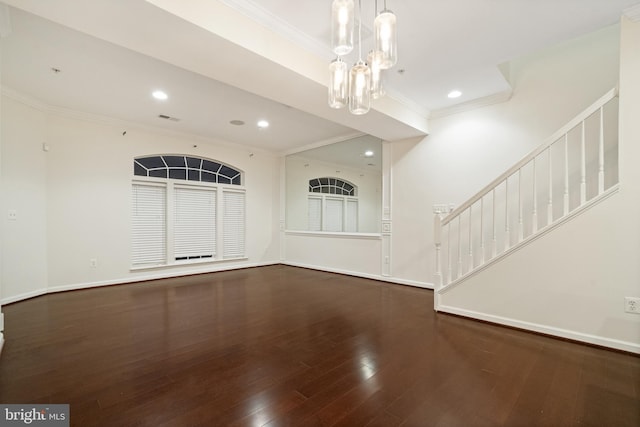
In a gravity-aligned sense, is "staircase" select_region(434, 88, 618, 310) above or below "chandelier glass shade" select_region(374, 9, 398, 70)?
below

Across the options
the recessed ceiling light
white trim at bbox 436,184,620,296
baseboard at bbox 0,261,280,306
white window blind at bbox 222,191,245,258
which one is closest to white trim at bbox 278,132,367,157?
white window blind at bbox 222,191,245,258

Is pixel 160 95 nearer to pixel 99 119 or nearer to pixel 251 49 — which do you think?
pixel 99 119

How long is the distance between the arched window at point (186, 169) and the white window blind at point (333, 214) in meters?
2.24

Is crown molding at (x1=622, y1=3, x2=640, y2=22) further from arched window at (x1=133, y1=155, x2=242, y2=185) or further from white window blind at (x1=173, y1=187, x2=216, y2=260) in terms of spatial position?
white window blind at (x1=173, y1=187, x2=216, y2=260)

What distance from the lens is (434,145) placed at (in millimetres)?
4605

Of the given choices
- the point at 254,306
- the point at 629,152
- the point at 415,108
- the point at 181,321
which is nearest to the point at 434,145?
the point at 415,108

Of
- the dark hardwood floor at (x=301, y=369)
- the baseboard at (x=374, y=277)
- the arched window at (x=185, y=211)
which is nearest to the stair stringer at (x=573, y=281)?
the dark hardwood floor at (x=301, y=369)

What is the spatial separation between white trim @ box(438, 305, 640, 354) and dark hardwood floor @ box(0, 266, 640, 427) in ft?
0.31

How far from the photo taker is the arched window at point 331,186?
718 cm

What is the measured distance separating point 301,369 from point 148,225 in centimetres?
451

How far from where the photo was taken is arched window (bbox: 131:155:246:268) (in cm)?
524

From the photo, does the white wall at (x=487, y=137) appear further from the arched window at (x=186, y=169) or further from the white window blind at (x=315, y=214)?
the arched window at (x=186, y=169)

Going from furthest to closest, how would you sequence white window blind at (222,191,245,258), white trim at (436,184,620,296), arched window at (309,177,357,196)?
arched window at (309,177,357,196) → white window blind at (222,191,245,258) → white trim at (436,184,620,296)

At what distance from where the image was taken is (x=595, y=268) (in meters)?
2.53
